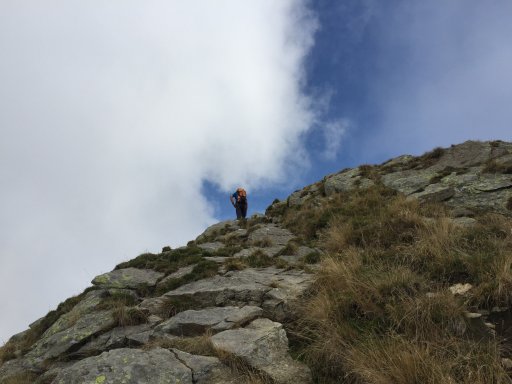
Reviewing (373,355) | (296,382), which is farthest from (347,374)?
(296,382)

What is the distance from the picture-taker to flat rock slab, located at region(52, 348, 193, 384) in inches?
231

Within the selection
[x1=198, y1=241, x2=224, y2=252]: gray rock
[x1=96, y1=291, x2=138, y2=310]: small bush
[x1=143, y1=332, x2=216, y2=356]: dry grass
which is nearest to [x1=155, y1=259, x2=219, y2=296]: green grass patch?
[x1=96, y1=291, x2=138, y2=310]: small bush

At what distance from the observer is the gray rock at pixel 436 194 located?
15609 millimetres

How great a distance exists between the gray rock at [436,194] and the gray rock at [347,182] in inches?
151

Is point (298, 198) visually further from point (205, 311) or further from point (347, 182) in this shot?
point (205, 311)

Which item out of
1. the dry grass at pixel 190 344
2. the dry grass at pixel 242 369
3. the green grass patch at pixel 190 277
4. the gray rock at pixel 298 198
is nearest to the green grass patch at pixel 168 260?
the green grass patch at pixel 190 277

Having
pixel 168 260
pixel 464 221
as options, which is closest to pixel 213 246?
pixel 168 260

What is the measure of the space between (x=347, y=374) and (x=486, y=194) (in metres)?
12.9

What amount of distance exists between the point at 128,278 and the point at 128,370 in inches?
290

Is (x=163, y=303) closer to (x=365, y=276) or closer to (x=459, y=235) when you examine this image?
(x=365, y=276)

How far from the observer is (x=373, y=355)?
510 cm

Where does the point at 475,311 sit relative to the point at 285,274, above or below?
below

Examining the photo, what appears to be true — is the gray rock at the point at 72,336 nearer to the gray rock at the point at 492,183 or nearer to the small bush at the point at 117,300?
the small bush at the point at 117,300

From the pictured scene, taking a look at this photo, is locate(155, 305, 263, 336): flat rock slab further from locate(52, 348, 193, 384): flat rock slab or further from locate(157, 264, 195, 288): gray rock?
locate(157, 264, 195, 288): gray rock
